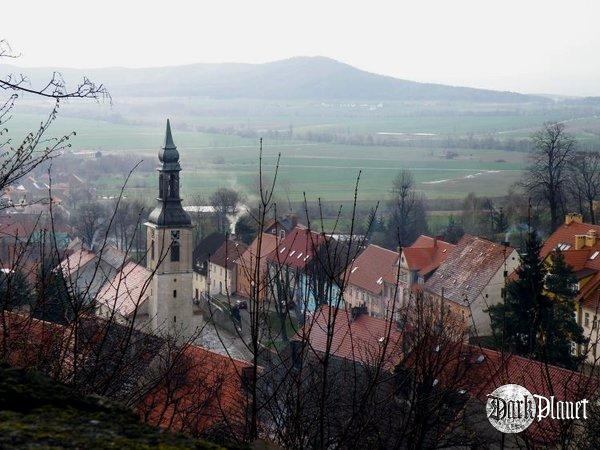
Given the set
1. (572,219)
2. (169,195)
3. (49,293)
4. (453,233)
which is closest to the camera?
(49,293)

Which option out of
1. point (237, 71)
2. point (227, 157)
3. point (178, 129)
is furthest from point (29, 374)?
point (237, 71)

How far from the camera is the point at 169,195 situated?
3117cm

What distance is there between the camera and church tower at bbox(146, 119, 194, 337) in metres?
30.8

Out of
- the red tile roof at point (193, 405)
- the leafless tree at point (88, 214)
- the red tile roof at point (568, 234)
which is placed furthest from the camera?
the leafless tree at point (88, 214)

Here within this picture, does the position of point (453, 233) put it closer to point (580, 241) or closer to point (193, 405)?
point (580, 241)

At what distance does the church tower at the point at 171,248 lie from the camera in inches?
1212

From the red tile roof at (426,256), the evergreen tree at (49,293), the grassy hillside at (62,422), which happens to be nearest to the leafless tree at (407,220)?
the red tile roof at (426,256)

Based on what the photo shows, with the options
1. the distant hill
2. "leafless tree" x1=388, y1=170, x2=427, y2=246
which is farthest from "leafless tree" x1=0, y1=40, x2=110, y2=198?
the distant hill

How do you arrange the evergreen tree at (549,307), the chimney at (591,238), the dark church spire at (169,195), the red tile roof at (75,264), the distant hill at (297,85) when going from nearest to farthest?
the red tile roof at (75,264), the evergreen tree at (549,307), the chimney at (591,238), the dark church spire at (169,195), the distant hill at (297,85)

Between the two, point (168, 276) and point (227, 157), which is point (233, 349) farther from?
point (227, 157)

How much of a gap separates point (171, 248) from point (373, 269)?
9175mm

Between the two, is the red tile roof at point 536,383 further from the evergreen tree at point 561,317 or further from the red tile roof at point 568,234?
the red tile roof at point 568,234

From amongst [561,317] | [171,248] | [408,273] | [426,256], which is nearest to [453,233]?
[426,256]

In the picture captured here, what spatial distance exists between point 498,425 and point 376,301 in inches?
1145
